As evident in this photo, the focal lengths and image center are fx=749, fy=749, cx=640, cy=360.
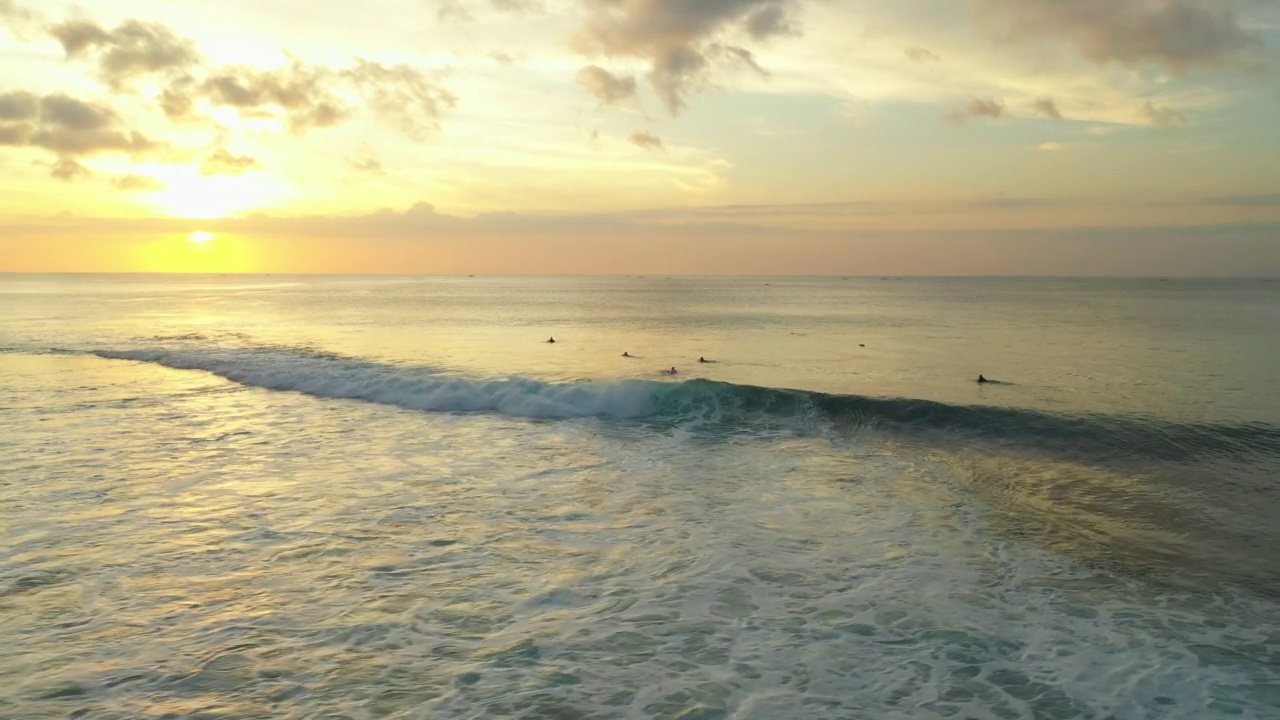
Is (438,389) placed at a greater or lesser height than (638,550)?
greater

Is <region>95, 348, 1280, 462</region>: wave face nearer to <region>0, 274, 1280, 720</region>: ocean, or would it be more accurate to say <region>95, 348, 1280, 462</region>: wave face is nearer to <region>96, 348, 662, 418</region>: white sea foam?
<region>96, 348, 662, 418</region>: white sea foam

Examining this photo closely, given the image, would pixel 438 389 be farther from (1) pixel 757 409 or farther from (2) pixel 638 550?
(2) pixel 638 550

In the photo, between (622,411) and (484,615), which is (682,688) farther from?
(622,411)

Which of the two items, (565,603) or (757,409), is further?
(757,409)

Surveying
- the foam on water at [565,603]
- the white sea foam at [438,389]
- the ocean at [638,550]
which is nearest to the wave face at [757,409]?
the white sea foam at [438,389]

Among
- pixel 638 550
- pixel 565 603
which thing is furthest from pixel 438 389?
pixel 565 603

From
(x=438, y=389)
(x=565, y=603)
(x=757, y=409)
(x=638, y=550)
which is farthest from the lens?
(x=438, y=389)

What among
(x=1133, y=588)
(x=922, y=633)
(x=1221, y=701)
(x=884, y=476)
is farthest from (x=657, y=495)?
(x=1221, y=701)
